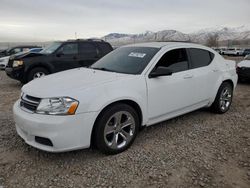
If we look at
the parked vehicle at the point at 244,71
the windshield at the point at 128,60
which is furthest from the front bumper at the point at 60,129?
the parked vehicle at the point at 244,71

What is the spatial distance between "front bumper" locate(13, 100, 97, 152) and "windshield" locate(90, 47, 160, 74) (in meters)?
1.12

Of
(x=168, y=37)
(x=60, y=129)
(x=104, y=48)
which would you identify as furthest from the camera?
(x=168, y=37)

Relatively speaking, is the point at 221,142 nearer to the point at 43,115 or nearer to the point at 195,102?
the point at 195,102

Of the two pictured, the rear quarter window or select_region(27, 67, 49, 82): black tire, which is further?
select_region(27, 67, 49, 82): black tire

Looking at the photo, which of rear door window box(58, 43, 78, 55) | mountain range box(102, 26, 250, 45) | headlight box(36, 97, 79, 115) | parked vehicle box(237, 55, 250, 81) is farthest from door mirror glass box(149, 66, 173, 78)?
mountain range box(102, 26, 250, 45)

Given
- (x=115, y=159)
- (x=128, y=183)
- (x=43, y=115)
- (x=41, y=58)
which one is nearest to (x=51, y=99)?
(x=43, y=115)

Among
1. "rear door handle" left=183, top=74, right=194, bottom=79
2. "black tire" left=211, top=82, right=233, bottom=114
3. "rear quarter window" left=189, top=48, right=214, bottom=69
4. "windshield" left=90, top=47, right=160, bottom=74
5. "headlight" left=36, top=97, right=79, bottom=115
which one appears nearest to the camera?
"headlight" left=36, top=97, right=79, bottom=115

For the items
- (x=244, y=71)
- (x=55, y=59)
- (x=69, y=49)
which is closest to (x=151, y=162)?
(x=55, y=59)

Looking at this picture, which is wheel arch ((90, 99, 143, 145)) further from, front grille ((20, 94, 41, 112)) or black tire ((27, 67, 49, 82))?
black tire ((27, 67, 49, 82))

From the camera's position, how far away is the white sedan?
114 inches

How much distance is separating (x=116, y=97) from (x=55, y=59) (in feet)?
A: 18.6

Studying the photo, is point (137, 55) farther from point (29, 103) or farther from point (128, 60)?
point (29, 103)

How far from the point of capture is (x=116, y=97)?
314cm

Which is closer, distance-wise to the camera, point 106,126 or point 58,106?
point 58,106
